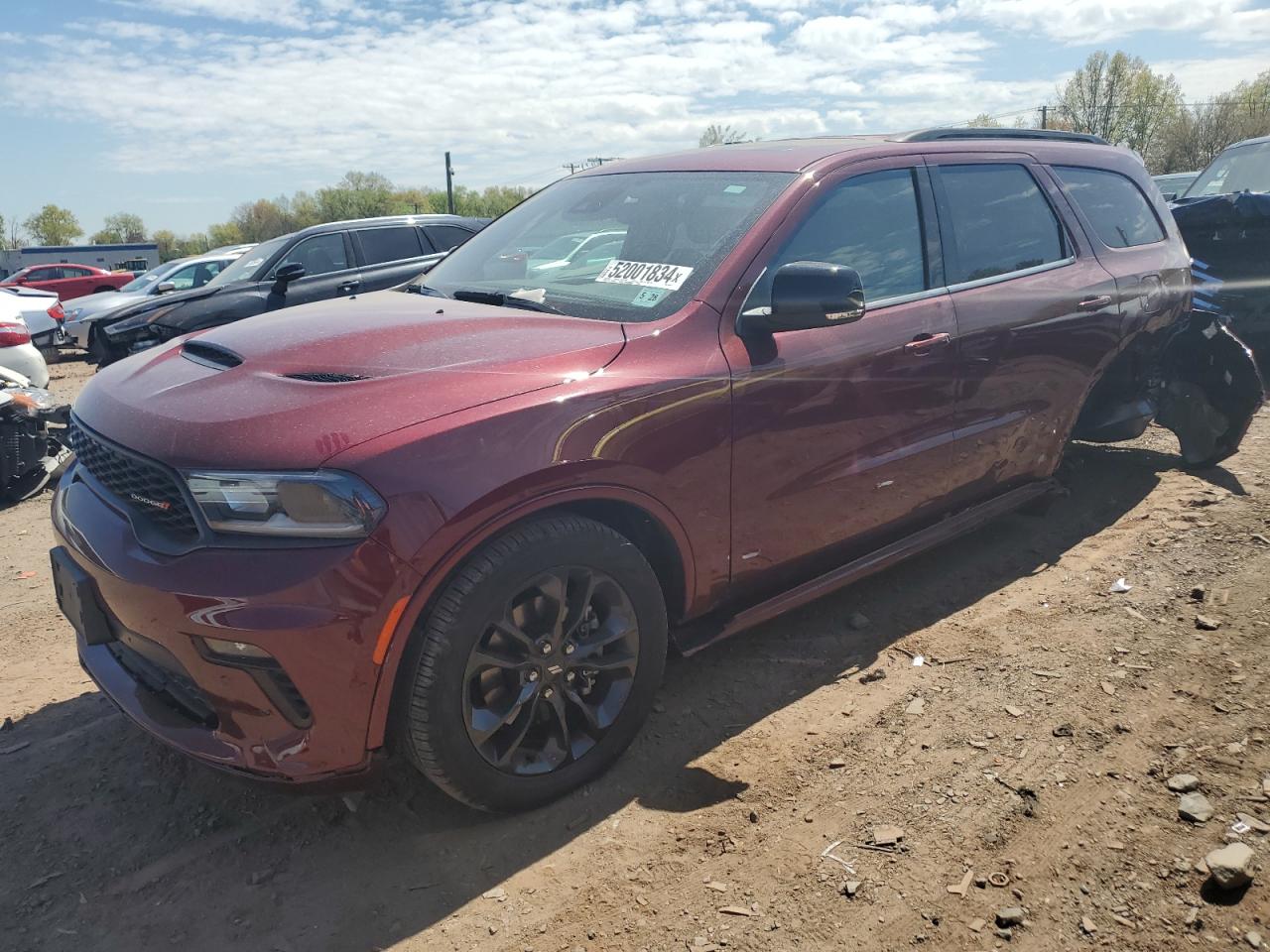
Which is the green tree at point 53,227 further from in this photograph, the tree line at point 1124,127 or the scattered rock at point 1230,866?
the scattered rock at point 1230,866

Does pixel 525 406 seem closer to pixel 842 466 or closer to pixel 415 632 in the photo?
pixel 415 632

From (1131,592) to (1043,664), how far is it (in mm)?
849

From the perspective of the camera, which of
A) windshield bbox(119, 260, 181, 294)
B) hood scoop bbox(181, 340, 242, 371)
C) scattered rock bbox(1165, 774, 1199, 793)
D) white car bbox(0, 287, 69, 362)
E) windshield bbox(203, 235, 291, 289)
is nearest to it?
scattered rock bbox(1165, 774, 1199, 793)

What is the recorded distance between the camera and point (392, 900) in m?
2.43

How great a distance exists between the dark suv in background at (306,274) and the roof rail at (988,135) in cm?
551

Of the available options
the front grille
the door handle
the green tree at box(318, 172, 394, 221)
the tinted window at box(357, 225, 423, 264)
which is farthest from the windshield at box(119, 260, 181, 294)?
the green tree at box(318, 172, 394, 221)

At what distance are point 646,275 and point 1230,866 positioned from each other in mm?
2340

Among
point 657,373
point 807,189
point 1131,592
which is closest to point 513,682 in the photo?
point 657,373

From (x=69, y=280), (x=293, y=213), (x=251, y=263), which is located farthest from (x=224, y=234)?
(x=251, y=263)

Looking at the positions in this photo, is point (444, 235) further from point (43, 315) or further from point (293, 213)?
point (293, 213)

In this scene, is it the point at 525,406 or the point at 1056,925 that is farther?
the point at 525,406

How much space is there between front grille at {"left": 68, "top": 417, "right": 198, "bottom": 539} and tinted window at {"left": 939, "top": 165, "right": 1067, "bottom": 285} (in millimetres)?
2909

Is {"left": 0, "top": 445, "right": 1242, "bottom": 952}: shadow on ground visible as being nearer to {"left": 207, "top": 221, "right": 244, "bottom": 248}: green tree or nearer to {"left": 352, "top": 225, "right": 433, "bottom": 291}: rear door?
{"left": 352, "top": 225, "right": 433, "bottom": 291}: rear door

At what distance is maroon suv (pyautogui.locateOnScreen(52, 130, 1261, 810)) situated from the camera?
2270 millimetres
